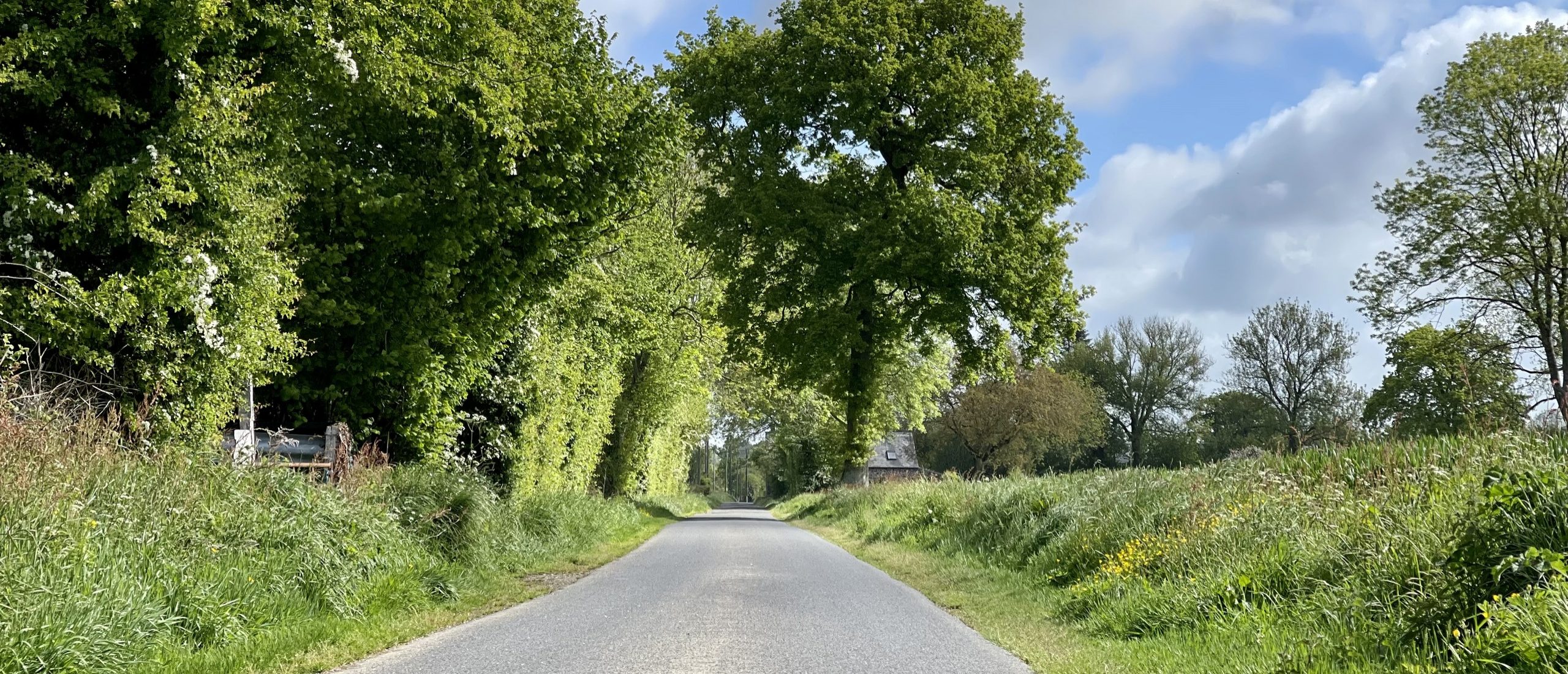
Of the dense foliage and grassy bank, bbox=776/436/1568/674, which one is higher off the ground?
the dense foliage

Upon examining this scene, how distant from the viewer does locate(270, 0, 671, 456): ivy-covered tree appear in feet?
40.5

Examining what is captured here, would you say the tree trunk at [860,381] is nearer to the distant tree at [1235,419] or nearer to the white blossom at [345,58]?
the white blossom at [345,58]

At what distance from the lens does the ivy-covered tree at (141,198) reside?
27.6ft

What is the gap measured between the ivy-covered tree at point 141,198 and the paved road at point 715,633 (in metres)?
3.96

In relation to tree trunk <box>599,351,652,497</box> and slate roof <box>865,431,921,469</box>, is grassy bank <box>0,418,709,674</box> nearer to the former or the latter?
tree trunk <box>599,351,652,497</box>

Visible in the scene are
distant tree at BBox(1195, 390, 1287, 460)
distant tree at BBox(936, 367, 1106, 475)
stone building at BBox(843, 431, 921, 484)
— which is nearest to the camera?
distant tree at BBox(936, 367, 1106, 475)

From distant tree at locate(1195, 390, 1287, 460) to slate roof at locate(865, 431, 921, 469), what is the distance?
20.2 meters

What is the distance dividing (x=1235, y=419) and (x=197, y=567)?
69693 mm

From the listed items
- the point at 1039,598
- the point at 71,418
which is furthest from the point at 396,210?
the point at 1039,598

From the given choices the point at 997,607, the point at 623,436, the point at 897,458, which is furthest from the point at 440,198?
the point at 897,458

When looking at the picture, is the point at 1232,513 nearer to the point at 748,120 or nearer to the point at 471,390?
the point at 471,390

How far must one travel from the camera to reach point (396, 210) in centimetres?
1286

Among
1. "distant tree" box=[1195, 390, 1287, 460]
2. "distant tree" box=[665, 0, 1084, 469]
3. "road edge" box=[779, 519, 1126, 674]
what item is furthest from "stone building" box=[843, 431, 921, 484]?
"road edge" box=[779, 519, 1126, 674]

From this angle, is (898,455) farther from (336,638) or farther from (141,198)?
(336,638)
